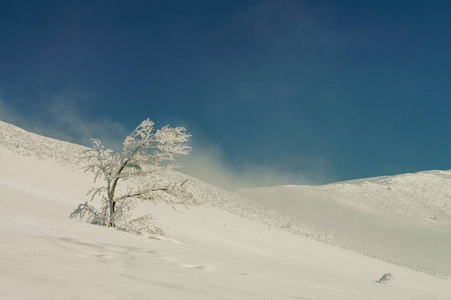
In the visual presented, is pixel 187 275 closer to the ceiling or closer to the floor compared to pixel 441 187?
closer to the floor

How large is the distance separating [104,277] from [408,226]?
4725 cm

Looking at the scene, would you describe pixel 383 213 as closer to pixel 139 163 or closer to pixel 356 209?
pixel 356 209

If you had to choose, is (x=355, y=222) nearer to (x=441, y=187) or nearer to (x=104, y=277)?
(x=441, y=187)

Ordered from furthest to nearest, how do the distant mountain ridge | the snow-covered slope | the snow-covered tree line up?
the snow-covered slope, the distant mountain ridge, the snow-covered tree

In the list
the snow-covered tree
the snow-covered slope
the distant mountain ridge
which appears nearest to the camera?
the snow-covered tree

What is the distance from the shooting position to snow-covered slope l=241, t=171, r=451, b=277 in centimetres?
3091

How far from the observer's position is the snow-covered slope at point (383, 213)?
3091 centimetres

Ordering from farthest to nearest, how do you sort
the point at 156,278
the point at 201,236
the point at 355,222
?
the point at 355,222 → the point at 201,236 → the point at 156,278

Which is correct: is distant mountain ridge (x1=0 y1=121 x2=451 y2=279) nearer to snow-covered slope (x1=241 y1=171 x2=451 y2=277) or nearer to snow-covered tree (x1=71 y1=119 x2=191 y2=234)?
snow-covered slope (x1=241 y1=171 x2=451 y2=277)

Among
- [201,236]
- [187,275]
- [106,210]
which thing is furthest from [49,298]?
[201,236]

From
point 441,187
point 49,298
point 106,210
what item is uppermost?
point 441,187

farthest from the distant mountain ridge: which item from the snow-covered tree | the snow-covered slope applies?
the snow-covered tree

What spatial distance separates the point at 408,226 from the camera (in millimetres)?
42312

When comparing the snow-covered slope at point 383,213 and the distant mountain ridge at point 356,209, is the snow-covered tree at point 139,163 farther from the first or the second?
the snow-covered slope at point 383,213
